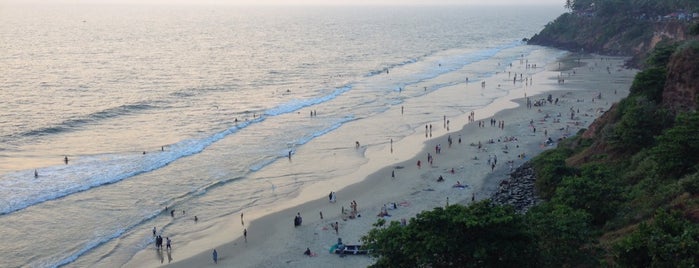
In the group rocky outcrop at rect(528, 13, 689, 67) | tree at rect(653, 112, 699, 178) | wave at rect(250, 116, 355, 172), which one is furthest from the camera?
rocky outcrop at rect(528, 13, 689, 67)

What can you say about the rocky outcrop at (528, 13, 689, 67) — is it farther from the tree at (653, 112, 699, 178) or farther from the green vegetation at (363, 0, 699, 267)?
the tree at (653, 112, 699, 178)

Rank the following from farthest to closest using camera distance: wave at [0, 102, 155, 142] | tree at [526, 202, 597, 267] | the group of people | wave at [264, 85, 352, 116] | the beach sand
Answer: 1. wave at [264, 85, 352, 116]
2. wave at [0, 102, 155, 142]
3. the group of people
4. the beach sand
5. tree at [526, 202, 597, 267]

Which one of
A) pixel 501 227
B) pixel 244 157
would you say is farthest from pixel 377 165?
pixel 501 227

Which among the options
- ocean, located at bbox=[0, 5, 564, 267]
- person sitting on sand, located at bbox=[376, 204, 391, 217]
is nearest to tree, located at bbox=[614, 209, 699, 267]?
person sitting on sand, located at bbox=[376, 204, 391, 217]

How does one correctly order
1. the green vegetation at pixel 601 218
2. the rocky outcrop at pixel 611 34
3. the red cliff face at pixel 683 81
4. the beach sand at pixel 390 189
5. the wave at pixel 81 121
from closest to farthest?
the green vegetation at pixel 601 218
the beach sand at pixel 390 189
the red cliff face at pixel 683 81
the wave at pixel 81 121
the rocky outcrop at pixel 611 34

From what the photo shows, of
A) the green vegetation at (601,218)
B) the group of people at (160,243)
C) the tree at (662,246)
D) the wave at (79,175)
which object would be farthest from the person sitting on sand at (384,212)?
the wave at (79,175)

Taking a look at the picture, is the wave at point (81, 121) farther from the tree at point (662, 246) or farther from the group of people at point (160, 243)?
the tree at point (662, 246)

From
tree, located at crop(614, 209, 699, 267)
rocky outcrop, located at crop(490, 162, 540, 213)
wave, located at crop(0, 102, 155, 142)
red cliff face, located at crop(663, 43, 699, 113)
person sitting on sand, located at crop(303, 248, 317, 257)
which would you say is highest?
red cliff face, located at crop(663, 43, 699, 113)
